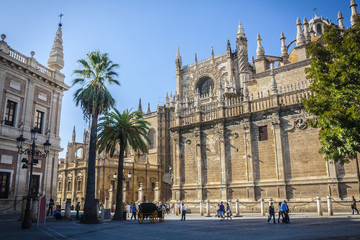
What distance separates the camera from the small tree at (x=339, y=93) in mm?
13289

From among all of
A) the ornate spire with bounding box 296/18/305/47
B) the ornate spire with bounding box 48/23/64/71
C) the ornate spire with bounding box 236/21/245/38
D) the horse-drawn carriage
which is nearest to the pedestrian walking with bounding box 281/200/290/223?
the horse-drawn carriage

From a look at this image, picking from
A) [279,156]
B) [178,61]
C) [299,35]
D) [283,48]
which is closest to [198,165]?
[279,156]

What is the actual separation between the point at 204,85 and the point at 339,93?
4376cm

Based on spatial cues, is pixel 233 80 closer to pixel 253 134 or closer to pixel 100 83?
pixel 253 134

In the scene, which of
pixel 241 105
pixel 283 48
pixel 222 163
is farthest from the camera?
pixel 283 48

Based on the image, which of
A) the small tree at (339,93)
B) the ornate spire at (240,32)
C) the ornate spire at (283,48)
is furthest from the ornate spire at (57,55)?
the ornate spire at (240,32)

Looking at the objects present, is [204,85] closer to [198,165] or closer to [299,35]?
[299,35]

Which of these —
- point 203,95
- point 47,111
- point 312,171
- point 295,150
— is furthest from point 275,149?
point 203,95

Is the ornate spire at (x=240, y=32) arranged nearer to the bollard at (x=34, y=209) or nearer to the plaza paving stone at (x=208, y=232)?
the plaza paving stone at (x=208, y=232)

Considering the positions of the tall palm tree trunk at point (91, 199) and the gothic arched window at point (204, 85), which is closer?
the tall palm tree trunk at point (91, 199)

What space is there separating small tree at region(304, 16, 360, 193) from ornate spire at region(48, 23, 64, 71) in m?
23.3

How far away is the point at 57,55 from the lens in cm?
2941

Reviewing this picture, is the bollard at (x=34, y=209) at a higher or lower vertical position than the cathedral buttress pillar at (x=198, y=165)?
lower

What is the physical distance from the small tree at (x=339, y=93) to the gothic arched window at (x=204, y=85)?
40.1 m
